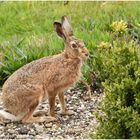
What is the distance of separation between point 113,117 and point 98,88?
9.02 ft

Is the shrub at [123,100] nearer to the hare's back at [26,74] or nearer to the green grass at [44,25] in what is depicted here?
the hare's back at [26,74]

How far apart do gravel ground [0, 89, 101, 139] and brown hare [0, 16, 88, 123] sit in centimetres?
13

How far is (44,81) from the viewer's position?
7793mm

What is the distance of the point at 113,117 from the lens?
5984mm

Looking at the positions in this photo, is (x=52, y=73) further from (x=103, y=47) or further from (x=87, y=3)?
(x=87, y=3)

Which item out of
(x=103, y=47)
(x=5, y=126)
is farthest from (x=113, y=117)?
(x=103, y=47)

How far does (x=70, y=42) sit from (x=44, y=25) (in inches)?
178

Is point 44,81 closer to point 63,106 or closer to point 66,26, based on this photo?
point 63,106

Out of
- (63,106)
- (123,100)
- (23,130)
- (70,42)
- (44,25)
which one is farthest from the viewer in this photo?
(44,25)

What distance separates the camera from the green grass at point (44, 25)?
9484 mm

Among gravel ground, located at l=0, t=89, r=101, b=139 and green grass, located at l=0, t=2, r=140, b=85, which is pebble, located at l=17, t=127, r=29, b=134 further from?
green grass, located at l=0, t=2, r=140, b=85

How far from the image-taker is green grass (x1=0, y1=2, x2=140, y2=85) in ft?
31.1

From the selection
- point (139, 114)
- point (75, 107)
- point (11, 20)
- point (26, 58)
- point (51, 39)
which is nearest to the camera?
→ point (139, 114)

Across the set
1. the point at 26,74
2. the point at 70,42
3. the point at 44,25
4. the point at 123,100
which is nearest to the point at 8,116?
the point at 26,74
